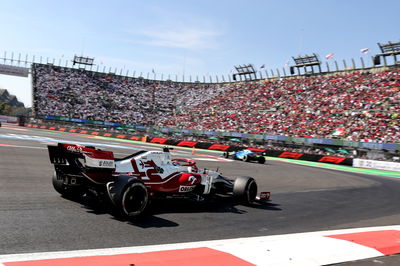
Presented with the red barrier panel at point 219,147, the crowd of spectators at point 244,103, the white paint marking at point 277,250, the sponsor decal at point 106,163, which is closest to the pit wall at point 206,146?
the red barrier panel at point 219,147

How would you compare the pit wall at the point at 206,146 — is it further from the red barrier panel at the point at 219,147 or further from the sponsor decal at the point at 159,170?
the sponsor decal at the point at 159,170

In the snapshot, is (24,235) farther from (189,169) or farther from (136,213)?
(189,169)

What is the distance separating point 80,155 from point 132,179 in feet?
3.49

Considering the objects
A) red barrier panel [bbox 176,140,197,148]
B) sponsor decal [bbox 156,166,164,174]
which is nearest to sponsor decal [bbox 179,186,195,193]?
sponsor decal [bbox 156,166,164,174]

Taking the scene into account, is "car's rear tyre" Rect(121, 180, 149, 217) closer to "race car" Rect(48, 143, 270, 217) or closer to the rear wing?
"race car" Rect(48, 143, 270, 217)

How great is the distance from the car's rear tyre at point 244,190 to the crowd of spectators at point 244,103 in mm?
31117

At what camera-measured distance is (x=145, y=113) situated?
7056 cm

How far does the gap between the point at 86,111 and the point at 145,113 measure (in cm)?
1153

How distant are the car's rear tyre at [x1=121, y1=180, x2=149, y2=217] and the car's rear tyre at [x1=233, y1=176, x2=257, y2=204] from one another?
322cm

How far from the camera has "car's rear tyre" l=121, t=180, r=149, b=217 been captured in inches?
234

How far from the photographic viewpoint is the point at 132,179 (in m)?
6.16

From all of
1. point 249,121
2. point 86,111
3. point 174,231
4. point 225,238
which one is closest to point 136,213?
point 174,231

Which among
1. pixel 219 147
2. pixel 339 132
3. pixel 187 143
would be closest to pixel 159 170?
pixel 219 147

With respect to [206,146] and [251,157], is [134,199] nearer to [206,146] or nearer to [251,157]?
[251,157]
